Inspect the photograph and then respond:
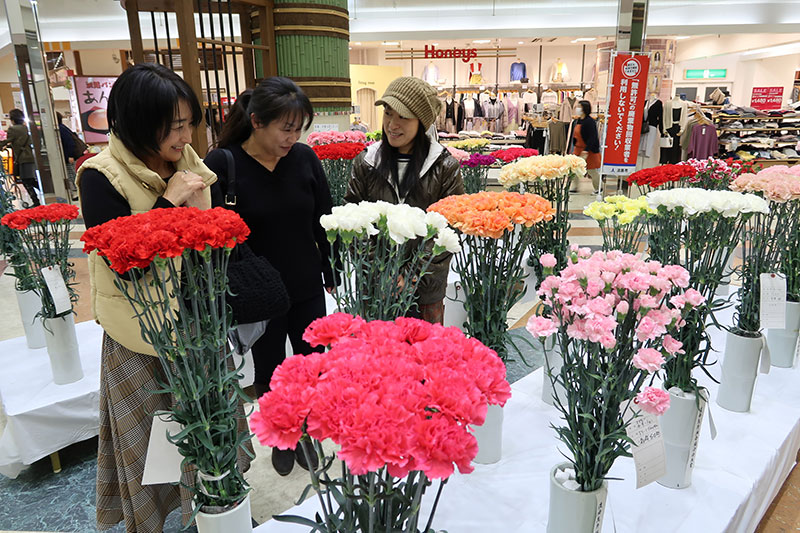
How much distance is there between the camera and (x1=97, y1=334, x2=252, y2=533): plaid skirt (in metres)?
1.43

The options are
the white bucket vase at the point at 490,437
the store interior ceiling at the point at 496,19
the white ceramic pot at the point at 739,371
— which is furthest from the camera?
the store interior ceiling at the point at 496,19

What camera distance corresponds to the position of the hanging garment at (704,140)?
904cm

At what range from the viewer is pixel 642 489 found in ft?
4.28

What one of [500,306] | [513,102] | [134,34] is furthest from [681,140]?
[500,306]

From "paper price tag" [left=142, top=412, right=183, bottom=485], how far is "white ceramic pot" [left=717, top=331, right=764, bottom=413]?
5.27 feet

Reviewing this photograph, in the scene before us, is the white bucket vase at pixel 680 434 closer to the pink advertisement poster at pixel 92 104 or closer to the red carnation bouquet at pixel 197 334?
the red carnation bouquet at pixel 197 334

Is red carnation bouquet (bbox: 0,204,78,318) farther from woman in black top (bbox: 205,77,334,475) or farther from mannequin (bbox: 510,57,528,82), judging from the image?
mannequin (bbox: 510,57,528,82)

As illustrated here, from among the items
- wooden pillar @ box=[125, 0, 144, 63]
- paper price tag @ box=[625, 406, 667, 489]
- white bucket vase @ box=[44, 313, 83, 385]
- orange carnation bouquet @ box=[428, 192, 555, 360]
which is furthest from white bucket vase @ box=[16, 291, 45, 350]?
paper price tag @ box=[625, 406, 667, 489]

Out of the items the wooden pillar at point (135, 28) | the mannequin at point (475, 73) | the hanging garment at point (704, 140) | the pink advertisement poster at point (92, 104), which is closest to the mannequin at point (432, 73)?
the mannequin at point (475, 73)

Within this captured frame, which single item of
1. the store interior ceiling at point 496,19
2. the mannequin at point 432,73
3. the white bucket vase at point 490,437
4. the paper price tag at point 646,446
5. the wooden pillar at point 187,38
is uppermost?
the store interior ceiling at point 496,19

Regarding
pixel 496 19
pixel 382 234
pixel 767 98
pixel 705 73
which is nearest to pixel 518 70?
pixel 496 19

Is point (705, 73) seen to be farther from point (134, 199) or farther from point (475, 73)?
point (134, 199)

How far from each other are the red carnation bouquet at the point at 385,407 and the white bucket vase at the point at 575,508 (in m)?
0.39

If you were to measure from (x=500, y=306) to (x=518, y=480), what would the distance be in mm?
445
